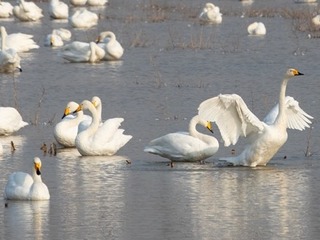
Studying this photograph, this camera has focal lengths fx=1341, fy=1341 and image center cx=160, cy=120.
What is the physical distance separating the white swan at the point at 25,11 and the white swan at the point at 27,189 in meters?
23.6

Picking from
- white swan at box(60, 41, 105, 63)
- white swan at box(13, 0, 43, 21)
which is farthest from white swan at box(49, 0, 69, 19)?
white swan at box(60, 41, 105, 63)

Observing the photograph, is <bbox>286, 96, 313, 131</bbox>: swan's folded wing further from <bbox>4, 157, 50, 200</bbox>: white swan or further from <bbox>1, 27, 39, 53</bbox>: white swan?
<bbox>1, 27, 39, 53</bbox>: white swan

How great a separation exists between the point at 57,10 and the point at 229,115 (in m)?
23.4

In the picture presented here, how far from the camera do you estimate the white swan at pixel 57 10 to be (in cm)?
3731

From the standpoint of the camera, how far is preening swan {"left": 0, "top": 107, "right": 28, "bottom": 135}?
54.3 ft

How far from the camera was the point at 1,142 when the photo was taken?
53.4ft

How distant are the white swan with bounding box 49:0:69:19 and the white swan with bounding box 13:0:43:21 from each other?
707 mm

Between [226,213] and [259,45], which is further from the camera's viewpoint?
[259,45]

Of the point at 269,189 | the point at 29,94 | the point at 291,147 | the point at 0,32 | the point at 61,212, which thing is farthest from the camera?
the point at 0,32

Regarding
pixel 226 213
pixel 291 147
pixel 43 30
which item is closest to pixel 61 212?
pixel 226 213

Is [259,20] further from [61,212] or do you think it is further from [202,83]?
[61,212]

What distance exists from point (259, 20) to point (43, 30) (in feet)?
18.5

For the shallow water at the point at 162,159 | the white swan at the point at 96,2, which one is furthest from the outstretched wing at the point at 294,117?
the white swan at the point at 96,2

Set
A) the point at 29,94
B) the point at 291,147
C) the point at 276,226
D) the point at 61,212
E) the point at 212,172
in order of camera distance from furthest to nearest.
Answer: the point at 29,94 < the point at 291,147 < the point at 212,172 < the point at 61,212 < the point at 276,226
